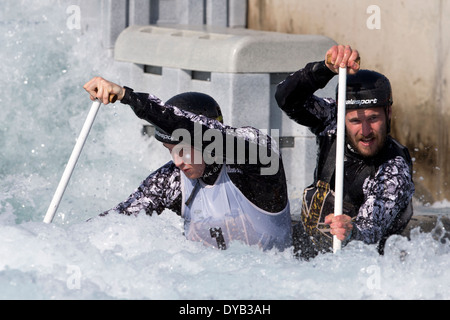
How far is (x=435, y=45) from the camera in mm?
7324

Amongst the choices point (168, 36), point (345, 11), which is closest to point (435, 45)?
point (345, 11)

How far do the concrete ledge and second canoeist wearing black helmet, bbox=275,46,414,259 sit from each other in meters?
2.38

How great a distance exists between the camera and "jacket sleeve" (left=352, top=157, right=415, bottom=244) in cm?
493

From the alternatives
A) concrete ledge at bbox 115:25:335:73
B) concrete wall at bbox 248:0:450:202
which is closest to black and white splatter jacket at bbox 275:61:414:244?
concrete wall at bbox 248:0:450:202

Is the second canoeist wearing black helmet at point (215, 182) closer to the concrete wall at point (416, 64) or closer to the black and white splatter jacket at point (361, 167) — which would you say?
the black and white splatter jacket at point (361, 167)

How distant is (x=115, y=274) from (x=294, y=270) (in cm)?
87

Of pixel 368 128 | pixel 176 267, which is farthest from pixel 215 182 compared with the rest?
pixel 368 128

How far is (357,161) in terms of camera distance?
5227 mm

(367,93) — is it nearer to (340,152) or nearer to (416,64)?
(340,152)

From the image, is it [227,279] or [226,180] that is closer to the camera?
[227,279]

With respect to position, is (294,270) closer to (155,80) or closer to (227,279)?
(227,279)

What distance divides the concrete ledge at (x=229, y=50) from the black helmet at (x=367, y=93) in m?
2.62

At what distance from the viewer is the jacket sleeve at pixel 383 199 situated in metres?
4.93

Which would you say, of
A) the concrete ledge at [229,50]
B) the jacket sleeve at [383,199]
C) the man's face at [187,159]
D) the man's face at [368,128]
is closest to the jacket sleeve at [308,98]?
the man's face at [368,128]
